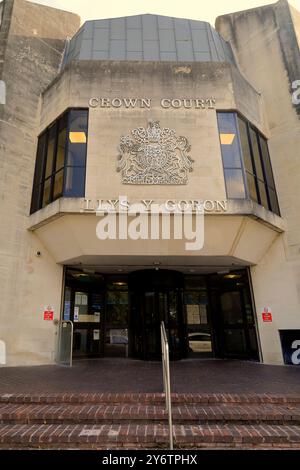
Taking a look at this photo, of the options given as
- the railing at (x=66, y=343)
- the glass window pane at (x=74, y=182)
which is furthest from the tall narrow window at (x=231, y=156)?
the railing at (x=66, y=343)

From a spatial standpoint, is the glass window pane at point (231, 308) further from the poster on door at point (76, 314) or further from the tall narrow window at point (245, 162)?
the poster on door at point (76, 314)

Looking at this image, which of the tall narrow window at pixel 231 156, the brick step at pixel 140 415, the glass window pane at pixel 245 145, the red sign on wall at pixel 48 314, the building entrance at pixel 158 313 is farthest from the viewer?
the building entrance at pixel 158 313

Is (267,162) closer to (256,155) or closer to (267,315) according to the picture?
(256,155)

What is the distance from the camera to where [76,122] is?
9711 mm

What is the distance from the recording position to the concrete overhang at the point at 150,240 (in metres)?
8.50

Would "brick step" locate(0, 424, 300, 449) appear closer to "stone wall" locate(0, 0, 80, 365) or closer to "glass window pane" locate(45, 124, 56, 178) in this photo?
"stone wall" locate(0, 0, 80, 365)

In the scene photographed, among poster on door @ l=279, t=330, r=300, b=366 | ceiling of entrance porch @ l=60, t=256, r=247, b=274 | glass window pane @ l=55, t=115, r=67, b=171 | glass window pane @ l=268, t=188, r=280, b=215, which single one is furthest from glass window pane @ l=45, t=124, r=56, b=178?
poster on door @ l=279, t=330, r=300, b=366

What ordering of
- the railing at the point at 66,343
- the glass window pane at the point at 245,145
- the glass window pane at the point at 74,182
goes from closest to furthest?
the glass window pane at the point at 74,182, the railing at the point at 66,343, the glass window pane at the point at 245,145

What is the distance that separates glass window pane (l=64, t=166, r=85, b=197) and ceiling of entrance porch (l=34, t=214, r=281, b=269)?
76 cm

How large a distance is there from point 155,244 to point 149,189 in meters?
1.72

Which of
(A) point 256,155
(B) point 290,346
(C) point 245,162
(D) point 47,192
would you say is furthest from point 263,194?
(D) point 47,192

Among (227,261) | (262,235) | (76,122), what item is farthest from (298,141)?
(76,122)

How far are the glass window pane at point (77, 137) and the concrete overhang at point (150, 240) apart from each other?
1.67 m
